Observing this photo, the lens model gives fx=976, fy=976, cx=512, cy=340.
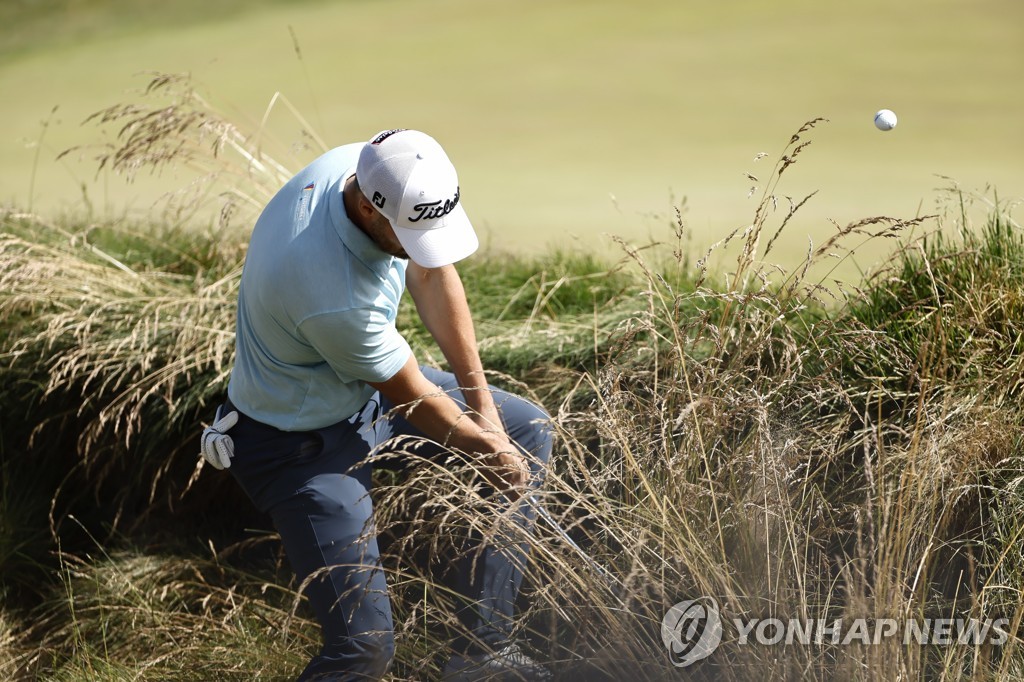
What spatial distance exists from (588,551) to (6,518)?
6.81ft

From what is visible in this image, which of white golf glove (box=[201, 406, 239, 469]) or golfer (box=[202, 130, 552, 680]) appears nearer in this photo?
golfer (box=[202, 130, 552, 680])

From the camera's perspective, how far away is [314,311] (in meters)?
1.92

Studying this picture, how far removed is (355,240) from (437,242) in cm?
17

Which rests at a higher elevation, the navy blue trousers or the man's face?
the man's face

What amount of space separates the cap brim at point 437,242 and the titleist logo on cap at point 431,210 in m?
0.02

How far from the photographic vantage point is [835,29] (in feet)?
18.3

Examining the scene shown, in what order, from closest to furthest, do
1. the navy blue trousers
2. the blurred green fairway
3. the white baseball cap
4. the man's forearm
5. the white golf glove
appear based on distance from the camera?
the white baseball cap
the navy blue trousers
the white golf glove
the man's forearm
the blurred green fairway

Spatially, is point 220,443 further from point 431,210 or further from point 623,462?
point 623,462

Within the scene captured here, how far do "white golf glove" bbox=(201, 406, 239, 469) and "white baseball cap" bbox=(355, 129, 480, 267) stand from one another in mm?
630

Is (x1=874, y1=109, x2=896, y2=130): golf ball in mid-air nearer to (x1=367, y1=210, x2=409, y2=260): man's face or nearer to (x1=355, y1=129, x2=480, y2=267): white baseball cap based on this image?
(x1=355, y1=129, x2=480, y2=267): white baseball cap

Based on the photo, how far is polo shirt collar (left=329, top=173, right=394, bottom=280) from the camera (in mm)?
1964

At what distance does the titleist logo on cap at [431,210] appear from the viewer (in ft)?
6.25

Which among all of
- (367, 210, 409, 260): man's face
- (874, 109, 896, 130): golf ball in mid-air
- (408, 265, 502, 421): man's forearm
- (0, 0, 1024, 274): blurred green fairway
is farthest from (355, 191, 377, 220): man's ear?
(0, 0, 1024, 274): blurred green fairway

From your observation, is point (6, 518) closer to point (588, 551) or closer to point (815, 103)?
point (588, 551)
